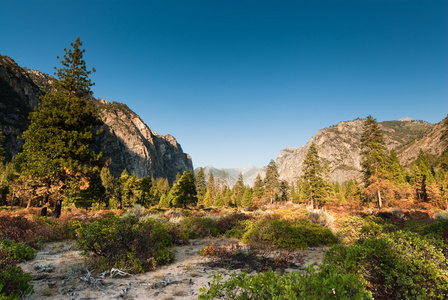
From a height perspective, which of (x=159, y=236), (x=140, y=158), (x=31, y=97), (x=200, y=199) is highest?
(x=31, y=97)

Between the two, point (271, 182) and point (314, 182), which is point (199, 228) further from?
point (271, 182)

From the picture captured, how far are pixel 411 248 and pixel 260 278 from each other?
11.1 feet

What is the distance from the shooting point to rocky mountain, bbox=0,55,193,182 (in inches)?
3467

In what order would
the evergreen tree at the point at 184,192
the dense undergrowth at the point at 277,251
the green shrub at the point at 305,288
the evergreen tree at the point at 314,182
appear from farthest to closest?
the evergreen tree at the point at 184,192 < the evergreen tree at the point at 314,182 < the dense undergrowth at the point at 277,251 < the green shrub at the point at 305,288

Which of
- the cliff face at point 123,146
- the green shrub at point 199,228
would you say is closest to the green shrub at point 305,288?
the green shrub at point 199,228

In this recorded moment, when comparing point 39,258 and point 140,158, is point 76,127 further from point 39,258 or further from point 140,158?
point 140,158

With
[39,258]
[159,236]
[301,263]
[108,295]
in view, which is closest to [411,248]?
[301,263]

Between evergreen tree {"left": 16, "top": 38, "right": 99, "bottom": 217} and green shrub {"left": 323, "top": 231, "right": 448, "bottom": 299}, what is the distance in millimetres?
17224

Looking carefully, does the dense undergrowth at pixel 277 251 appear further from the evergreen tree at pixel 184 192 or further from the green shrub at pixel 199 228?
the evergreen tree at pixel 184 192

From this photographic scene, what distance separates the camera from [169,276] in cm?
633

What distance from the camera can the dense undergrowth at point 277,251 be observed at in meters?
3.02

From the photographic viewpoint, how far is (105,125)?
164500 mm

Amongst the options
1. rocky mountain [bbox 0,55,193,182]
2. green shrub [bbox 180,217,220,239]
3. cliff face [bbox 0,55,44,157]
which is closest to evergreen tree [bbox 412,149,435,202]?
green shrub [bbox 180,217,220,239]

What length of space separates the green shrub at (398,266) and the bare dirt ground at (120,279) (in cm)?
312
